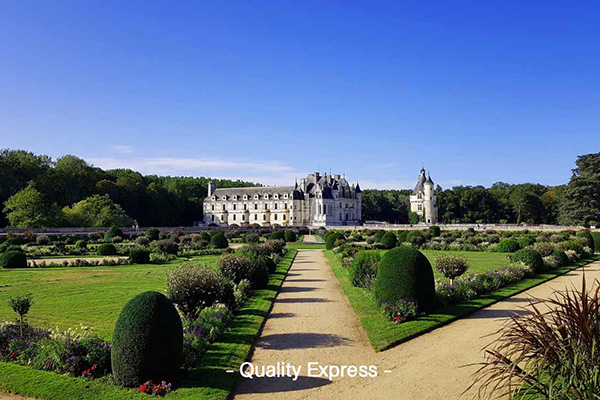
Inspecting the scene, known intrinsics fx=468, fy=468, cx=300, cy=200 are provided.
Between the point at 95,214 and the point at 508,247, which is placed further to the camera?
the point at 95,214

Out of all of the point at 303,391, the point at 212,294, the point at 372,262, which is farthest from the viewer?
the point at 372,262

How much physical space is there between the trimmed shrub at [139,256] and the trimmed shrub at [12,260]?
17.1 feet

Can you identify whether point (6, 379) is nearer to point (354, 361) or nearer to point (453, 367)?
point (354, 361)

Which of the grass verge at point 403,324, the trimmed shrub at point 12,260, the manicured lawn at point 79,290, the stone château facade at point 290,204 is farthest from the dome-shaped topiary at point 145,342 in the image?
the stone château facade at point 290,204

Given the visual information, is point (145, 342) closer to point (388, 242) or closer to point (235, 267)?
point (235, 267)

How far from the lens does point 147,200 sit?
73125mm

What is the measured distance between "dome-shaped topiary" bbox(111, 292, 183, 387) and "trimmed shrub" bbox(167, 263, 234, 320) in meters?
3.62

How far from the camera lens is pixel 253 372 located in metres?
8.16

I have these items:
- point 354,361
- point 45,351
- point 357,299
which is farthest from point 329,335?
point 45,351

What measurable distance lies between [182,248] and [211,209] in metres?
63.4

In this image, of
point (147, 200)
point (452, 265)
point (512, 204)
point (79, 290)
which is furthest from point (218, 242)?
point (512, 204)

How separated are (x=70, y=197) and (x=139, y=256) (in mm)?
43118

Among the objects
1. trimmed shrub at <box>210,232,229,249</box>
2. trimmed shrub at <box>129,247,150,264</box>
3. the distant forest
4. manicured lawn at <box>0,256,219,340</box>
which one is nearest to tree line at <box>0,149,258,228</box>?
the distant forest

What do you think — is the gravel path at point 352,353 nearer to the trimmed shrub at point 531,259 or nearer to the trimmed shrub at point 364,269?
the trimmed shrub at point 364,269
